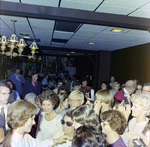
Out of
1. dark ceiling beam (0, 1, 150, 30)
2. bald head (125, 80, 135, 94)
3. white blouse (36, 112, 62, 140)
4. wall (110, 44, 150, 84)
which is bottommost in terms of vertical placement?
white blouse (36, 112, 62, 140)

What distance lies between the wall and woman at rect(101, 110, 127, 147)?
14.7 feet

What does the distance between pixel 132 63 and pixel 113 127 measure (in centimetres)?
561

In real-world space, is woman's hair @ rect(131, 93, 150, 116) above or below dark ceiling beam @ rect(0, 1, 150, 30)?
below

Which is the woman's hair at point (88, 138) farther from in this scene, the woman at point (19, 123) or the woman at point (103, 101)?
the woman at point (103, 101)

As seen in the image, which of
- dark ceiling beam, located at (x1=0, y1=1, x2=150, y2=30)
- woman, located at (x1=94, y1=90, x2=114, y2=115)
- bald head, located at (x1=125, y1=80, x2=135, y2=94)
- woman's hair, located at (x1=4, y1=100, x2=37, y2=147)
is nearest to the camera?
woman's hair, located at (x1=4, y1=100, x2=37, y2=147)

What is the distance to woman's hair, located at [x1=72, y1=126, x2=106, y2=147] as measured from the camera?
3.22ft

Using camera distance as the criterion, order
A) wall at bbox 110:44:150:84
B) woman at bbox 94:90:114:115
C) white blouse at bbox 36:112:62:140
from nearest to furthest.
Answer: white blouse at bbox 36:112:62:140 < woman at bbox 94:90:114:115 < wall at bbox 110:44:150:84

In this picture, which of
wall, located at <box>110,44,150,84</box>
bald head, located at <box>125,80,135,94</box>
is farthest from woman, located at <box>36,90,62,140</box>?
wall, located at <box>110,44,150,84</box>

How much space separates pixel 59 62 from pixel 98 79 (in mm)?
6284

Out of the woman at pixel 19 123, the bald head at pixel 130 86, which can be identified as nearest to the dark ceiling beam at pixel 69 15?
the bald head at pixel 130 86

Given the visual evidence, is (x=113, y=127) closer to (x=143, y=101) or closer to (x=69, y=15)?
(x=143, y=101)

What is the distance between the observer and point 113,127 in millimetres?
1515

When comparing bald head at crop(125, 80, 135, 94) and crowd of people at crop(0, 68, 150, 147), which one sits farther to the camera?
bald head at crop(125, 80, 135, 94)

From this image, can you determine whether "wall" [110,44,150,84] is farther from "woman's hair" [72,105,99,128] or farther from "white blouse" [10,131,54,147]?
"white blouse" [10,131,54,147]
